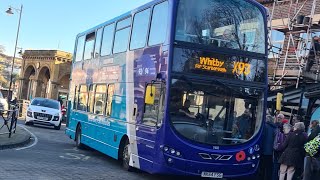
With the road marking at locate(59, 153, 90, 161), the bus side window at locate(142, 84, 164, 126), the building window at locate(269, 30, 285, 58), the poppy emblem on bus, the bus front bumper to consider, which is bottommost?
the road marking at locate(59, 153, 90, 161)

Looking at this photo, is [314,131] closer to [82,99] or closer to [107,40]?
[107,40]

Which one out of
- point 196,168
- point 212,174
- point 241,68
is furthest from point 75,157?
point 241,68

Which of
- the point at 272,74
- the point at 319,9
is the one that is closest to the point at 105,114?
the point at 272,74

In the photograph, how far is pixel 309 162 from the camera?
891 cm

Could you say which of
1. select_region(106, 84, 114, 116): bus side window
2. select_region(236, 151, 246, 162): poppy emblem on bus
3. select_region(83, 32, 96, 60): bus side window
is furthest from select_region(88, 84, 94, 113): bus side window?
select_region(236, 151, 246, 162): poppy emblem on bus

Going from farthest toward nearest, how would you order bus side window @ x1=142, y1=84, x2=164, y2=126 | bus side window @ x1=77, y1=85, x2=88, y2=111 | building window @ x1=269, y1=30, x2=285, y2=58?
1. building window @ x1=269, y1=30, x2=285, y2=58
2. bus side window @ x1=77, y1=85, x2=88, y2=111
3. bus side window @ x1=142, y1=84, x2=164, y2=126

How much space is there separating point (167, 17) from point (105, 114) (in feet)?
14.6

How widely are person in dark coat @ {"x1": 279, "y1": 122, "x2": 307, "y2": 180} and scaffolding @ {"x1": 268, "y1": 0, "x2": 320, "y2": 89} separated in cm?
686

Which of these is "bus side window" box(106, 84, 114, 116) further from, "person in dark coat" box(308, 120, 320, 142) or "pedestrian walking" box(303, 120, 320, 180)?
"pedestrian walking" box(303, 120, 320, 180)

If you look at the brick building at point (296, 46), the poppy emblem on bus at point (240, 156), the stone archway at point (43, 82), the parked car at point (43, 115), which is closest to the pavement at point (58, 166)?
the poppy emblem on bus at point (240, 156)

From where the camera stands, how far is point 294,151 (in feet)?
32.4

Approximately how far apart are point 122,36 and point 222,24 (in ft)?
11.8

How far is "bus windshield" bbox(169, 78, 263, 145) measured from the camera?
9523 millimetres

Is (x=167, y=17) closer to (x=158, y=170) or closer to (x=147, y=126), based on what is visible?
(x=147, y=126)
